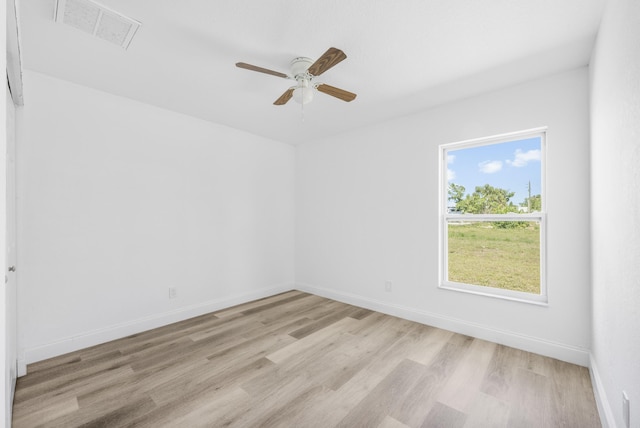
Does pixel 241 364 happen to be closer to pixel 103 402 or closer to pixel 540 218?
pixel 103 402

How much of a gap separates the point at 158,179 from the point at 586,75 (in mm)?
4201

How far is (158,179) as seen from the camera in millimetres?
3186

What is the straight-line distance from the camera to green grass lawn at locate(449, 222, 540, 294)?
108 inches

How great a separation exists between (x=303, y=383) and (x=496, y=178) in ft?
8.82

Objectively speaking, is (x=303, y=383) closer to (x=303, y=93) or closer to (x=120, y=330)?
(x=120, y=330)

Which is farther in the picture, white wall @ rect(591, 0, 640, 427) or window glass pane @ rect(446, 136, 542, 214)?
window glass pane @ rect(446, 136, 542, 214)

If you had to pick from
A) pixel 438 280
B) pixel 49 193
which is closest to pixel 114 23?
pixel 49 193

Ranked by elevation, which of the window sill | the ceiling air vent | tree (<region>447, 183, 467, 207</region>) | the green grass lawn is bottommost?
the window sill

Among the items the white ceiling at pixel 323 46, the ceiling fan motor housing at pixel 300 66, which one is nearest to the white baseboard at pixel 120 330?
the white ceiling at pixel 323 46

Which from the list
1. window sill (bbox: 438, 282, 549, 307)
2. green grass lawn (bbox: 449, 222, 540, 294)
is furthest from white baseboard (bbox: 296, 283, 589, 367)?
green grass lawn (bbox: 449, 222, 540, 294)

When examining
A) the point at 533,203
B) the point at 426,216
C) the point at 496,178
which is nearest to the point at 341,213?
the point at 426,216

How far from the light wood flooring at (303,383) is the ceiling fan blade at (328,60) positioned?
2.31 metres

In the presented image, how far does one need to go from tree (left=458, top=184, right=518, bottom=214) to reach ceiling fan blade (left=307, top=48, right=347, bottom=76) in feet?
6.96

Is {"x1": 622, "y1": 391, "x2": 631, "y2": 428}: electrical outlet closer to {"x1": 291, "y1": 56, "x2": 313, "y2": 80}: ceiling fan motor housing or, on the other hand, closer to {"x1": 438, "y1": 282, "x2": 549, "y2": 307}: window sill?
{"x1": 438, "y1": 282, "x2": 549, "y2": 307}: window sill
